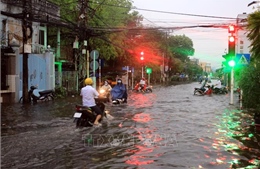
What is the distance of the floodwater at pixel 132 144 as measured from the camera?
272 inches

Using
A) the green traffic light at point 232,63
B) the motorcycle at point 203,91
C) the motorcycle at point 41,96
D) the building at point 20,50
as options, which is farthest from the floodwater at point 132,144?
the motorcycle at point 203,91

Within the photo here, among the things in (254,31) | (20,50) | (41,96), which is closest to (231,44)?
(254,31)

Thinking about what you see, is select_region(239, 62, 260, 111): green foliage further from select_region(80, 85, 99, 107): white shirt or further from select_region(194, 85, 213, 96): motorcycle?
select_region(194, 85, 213, 96): motorcycle

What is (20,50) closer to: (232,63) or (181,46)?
(232,63)

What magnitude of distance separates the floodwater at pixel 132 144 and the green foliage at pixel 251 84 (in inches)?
110

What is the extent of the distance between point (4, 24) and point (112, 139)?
18.1 m

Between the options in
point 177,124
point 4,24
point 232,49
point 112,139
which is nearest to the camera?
point 112,139

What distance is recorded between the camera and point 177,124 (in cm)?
1234

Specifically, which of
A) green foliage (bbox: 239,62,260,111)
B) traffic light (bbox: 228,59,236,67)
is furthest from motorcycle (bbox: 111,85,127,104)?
green foliage (bbox: 239,62,260,111)

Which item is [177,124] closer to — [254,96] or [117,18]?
[254,96]

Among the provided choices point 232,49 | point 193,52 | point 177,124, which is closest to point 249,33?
point 177,124

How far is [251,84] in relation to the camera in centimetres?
1580

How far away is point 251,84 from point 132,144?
9.03 meters

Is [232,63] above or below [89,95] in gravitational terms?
above
